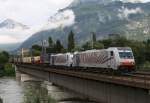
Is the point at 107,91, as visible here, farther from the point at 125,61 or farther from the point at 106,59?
the point at 106,59

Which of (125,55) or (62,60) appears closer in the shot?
(125,55)

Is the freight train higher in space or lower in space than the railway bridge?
higher

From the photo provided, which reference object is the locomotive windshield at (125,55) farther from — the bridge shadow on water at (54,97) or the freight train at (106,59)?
the bridge shadow on water at (54,97)

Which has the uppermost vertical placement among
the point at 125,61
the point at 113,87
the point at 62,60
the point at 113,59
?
the point at 62,60

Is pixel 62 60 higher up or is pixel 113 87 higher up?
pixel 62 60

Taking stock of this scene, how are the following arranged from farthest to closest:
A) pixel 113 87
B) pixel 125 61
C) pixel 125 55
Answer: pixel 125 55 < pixel 125 61 < pixel 113 87

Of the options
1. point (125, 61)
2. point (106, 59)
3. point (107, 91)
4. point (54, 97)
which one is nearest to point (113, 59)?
point (125, 61)

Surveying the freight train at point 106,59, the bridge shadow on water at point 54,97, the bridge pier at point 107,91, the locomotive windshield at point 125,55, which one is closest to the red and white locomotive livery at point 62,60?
the freight train at point 106,59

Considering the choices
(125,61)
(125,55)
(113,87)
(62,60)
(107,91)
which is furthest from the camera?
(62,60)

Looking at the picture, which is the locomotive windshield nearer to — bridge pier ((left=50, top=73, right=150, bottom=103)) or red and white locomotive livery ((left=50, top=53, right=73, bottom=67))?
bridge pier ((left=50, top=73, right=150, bottom=103))

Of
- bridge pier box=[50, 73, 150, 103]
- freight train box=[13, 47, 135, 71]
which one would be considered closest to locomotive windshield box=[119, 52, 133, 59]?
freight train box=[13, 47, 135, 71]

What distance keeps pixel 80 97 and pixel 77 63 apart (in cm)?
2228

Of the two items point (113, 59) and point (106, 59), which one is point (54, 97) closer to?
point (106, 59)

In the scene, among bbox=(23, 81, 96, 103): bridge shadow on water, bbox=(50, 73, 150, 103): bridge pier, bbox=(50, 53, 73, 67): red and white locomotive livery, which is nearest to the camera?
bbox=(50, 73, 150, 103): bridge pier
